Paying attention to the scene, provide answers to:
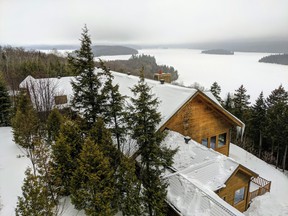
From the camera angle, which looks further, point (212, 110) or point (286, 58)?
point (286, 58)

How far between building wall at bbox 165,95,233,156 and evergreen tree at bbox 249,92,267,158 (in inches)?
638

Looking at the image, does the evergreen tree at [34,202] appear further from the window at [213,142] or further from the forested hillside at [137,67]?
the forested hillside at [137,67]

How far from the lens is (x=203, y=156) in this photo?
10008 millimetres

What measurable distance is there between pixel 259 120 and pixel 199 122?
19.7m

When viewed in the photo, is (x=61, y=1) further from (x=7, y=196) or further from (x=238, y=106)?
(x=238, y=106)

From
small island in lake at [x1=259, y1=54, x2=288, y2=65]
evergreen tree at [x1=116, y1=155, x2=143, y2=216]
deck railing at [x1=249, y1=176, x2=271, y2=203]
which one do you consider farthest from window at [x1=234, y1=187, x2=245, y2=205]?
small island in lake at [x1=259, y1=54, x2=288, y2=65]

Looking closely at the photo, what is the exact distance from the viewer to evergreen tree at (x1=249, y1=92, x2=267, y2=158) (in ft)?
89.0

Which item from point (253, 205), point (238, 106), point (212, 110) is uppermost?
point (212, 110)

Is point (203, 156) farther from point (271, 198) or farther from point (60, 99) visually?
point (60, 99)

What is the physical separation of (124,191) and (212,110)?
887cm

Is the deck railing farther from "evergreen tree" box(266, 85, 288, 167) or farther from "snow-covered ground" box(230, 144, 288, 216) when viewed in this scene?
"evergreen tree" box(266, 85, 288, 167)

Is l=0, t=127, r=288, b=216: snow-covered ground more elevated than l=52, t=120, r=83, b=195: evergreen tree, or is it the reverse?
Answer: l=52, t=120, r=83, b=195: evergreen tree

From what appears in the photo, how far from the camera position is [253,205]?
1218 centimetres

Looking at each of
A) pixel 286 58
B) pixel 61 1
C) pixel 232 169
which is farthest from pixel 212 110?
pixel 286 58
